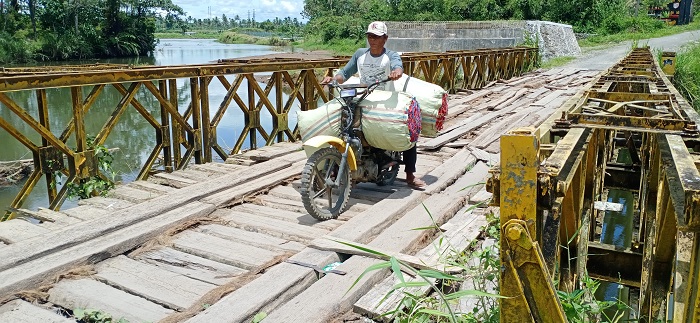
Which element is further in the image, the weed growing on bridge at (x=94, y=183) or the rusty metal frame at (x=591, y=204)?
the weed growing on bridge at (x=94, y=183)

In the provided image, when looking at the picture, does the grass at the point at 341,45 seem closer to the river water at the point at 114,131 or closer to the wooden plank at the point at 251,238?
the river water at the point at 114,131

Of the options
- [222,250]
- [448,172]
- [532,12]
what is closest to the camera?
[222,250]

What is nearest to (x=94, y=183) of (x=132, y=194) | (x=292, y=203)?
(x=132, y=194)

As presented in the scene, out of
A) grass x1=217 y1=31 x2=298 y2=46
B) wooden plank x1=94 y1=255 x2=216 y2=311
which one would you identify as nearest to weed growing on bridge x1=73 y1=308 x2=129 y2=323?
wooden plank x1=94 y1=255 x2=216 y2=311

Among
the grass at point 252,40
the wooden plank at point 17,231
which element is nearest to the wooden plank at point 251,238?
the wooden plank at point 17,231

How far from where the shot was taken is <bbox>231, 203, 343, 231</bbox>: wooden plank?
4191 mm

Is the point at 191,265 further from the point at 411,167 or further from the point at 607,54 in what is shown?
the point at 607,54

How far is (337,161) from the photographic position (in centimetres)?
438

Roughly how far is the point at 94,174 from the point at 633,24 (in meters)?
38.1

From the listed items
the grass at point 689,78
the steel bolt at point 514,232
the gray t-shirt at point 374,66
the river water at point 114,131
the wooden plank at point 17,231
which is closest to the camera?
the steel bolt at point 514,232

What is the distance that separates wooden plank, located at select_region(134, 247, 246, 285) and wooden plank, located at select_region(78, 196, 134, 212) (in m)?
0.93

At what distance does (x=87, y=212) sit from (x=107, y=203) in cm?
28

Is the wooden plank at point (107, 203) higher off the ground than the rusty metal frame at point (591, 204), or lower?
lower

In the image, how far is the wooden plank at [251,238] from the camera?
375cm
